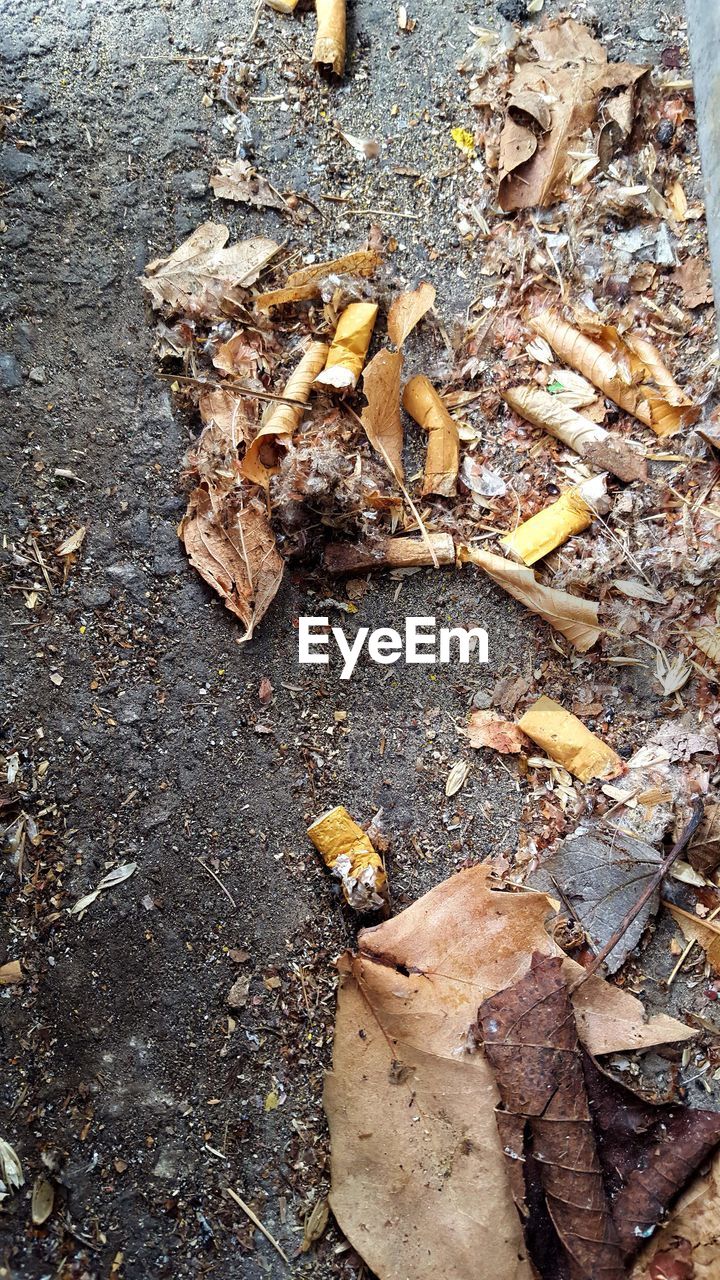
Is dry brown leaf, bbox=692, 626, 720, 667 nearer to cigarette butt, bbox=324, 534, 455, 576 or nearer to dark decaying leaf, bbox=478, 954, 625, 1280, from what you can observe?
cigarette butt, bbox=324, 534, 455, 576

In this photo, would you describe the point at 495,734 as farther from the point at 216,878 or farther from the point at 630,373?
the point at 630,373

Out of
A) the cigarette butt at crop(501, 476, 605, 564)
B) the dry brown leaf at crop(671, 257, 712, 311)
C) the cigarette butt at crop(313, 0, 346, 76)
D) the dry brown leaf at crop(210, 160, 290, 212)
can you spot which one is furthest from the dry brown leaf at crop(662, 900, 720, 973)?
the cigarette butt at crop(313, 0, 346, 76)

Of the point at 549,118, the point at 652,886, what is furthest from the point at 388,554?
the point at 549,118

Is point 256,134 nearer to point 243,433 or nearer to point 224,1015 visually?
point 243,433

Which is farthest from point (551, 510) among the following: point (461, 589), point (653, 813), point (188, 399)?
point (188, 399)

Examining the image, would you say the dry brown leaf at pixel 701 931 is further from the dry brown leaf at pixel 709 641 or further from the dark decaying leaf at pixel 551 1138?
the dry brown leaf at pixel 709 641

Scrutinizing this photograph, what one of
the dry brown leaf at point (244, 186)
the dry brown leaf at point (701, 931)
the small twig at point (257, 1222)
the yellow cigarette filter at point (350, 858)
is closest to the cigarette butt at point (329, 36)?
the dry brown leaf at point (244, 186)

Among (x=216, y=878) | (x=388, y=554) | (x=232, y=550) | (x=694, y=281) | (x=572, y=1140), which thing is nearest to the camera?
(x=572, y=1140)
